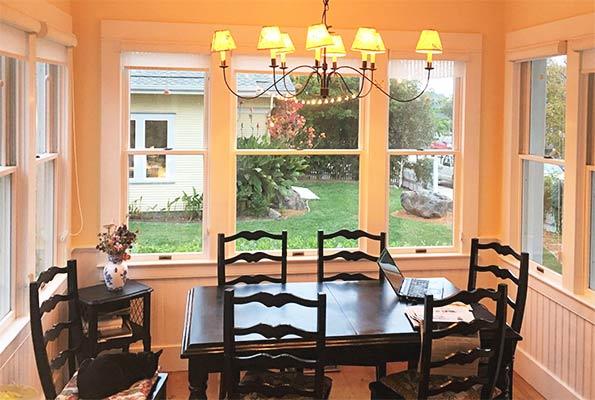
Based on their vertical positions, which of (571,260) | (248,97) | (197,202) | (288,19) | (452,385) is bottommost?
(452,385)

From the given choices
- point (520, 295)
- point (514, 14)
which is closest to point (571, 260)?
point (520, 295)

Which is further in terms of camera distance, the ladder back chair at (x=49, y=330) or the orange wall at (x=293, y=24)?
the orange wall at (x=293, y=24)

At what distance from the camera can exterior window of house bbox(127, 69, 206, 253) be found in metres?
4.16

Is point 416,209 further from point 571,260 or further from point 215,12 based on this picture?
point 215,12

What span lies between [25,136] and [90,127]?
98 centimetres

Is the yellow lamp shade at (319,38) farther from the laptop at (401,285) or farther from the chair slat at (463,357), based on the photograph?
the chair slat at (463,357)

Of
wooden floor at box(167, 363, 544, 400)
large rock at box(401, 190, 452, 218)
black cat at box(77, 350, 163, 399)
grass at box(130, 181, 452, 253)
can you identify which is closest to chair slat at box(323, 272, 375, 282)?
grass at box(130, 181, 452, 253)

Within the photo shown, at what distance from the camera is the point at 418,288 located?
3400 mm

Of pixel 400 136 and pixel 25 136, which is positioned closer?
pixel 25 136

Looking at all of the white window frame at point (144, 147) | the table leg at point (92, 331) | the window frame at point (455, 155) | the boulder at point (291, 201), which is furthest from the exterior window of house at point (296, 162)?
the table leg at point (92, 331)

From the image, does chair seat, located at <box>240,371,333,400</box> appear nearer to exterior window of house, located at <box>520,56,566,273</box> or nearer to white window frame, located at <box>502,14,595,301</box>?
white window frame, located at <box>502,14,595,301</box>

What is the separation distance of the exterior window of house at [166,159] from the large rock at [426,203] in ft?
4.97

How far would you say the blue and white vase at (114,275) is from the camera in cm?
380

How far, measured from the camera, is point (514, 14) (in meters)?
4.27
